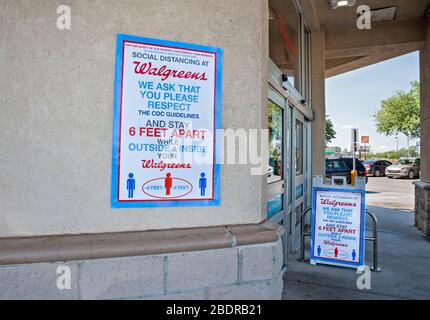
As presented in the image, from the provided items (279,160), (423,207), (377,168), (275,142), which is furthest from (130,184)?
(377,168)

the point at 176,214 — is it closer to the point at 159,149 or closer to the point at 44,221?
the point at 159,149

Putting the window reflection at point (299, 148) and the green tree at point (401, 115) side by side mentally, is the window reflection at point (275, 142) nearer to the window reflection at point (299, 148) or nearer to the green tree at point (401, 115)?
the window reflection at point (299, 148)

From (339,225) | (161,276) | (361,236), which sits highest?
(161,276)

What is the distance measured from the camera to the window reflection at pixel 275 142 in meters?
3.80

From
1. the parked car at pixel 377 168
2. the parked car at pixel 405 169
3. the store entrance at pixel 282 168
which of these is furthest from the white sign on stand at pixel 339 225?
the parked car at pixel 377 168

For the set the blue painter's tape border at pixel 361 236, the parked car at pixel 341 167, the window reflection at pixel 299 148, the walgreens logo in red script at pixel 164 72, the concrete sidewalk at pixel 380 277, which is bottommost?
the concrete sidewalk at pixel 380 277

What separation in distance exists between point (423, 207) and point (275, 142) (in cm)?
412

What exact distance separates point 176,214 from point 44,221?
2.85ft

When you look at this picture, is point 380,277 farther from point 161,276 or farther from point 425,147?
point 425,147

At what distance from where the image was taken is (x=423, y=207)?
6.26 metres

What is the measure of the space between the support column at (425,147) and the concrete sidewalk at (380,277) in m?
0.77

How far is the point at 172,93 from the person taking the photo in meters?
2.29

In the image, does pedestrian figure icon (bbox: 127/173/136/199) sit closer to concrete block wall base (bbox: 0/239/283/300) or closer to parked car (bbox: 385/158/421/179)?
concrete block wall base (bbox: 0/239/283/300)
